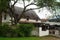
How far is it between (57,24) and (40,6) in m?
10.1

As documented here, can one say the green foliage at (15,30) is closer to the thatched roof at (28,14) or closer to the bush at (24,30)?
the bush at (24,30)

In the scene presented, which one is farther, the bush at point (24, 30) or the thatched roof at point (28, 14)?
the thatched roof at point (28, 14)

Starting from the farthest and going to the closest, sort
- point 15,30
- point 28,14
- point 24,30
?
1. point 28,14
2. point 24,30
3. point 15,30

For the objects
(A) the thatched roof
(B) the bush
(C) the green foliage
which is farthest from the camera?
(A) the thatched roof

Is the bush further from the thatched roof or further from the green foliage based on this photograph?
the thatched roof

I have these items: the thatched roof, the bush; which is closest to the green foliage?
the bush

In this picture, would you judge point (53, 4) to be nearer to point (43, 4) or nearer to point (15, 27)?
point (43, 4)

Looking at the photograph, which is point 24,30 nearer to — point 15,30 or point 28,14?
point 15,30

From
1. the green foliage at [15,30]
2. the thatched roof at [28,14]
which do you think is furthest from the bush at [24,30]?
the thatched roof at [28,14]

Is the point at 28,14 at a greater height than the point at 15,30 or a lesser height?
greater

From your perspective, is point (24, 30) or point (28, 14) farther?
point (28, 14)

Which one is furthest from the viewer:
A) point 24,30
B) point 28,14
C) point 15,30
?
point 28,14

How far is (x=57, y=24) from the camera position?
36.7 m

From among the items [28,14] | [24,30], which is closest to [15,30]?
[24,30]
